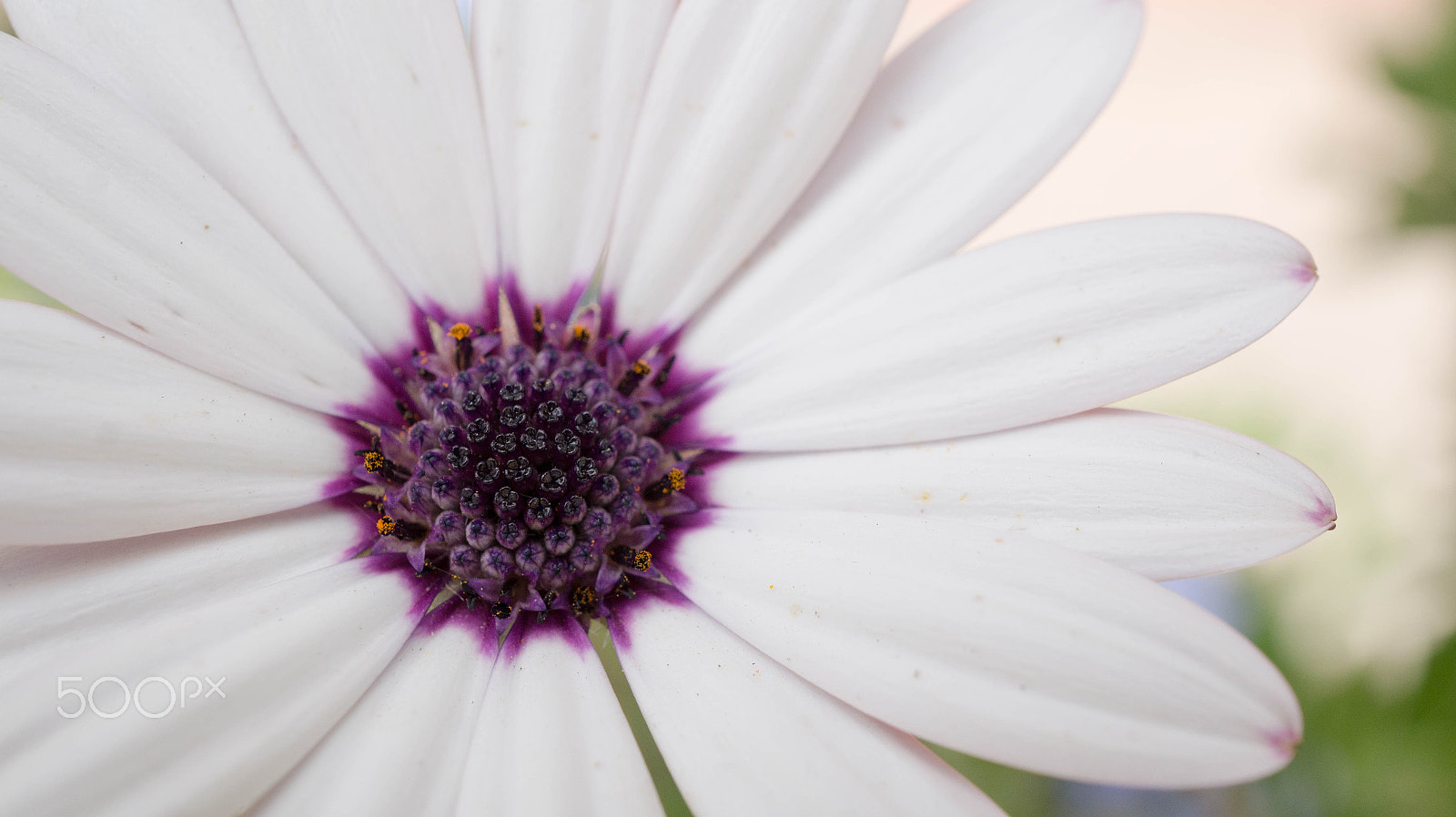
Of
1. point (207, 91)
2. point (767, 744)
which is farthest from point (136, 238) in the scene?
point (767, 744)

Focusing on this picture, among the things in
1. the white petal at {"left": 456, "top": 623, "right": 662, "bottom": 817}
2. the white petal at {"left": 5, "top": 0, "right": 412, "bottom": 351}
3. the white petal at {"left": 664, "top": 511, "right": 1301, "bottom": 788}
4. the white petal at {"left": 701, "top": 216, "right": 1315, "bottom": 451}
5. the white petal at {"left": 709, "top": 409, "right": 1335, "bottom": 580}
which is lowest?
the white petal at {"left": 456, "top": 623, "right": 662, "bottom": 817}

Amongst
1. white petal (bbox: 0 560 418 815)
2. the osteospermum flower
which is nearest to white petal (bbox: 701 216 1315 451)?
the osteospermum flower

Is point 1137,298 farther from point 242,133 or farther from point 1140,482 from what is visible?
point 242,133

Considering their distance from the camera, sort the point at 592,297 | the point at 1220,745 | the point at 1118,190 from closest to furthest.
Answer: the point at 1220,745, the point at 592,297, the point at 1118,190

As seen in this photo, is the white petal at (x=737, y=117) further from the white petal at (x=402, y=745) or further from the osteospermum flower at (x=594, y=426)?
the white petal at (x=402, y=745)

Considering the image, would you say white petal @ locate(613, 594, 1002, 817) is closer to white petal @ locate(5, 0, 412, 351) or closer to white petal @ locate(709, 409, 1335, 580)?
white petal @ locate(709, 409, 1335, 580)

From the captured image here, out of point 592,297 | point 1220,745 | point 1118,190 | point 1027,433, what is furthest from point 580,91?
point 1118,190

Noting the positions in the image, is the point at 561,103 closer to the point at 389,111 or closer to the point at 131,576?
the point at 389,111
